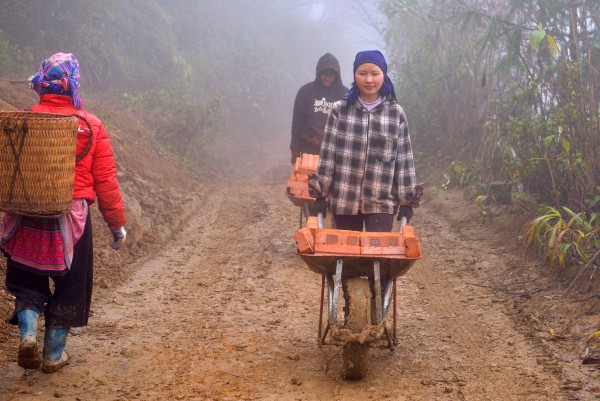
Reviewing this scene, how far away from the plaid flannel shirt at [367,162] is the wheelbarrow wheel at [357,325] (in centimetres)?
74

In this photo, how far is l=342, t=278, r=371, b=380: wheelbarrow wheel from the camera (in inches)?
155

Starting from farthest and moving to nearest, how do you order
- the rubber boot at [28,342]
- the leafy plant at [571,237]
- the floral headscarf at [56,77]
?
1. the leafy plant at [571,237]
2. the floral headscarf at [56,77]
3. the rubber boot at [28,342]

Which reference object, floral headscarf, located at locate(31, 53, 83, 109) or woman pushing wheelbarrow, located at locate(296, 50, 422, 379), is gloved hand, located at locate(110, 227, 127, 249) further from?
woman pushing wheelbarrow, located at locate(296, 50, 422, 379)

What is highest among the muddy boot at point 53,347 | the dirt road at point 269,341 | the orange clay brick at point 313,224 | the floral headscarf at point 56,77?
the floral headscarf at point 56,77

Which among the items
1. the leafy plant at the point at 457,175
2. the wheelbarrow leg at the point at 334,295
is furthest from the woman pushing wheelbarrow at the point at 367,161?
the leafy plant at the point at 457,175

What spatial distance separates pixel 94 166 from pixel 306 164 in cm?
352

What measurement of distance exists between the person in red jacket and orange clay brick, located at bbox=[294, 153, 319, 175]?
10.9 ft

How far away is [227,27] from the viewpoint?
28953 mm

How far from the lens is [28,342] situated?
3.83 meters

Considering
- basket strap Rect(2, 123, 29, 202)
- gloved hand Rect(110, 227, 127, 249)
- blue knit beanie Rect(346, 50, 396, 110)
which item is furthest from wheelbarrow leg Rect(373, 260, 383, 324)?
basket strap Rect(2, 123, 29, 202)

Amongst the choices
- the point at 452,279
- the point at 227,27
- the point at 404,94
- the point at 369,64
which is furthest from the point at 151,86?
the point at 369,64

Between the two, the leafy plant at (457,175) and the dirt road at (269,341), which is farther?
the leafy plant at (457,175)

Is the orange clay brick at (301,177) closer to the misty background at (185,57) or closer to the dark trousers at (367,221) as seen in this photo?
the dark trousers at (367,221)

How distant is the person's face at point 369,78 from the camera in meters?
4.58
